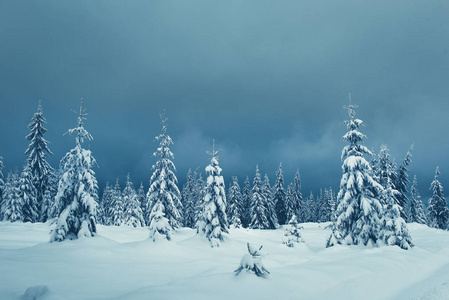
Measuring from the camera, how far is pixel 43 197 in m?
40.2

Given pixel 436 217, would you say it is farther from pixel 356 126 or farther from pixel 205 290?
pixel 205 290

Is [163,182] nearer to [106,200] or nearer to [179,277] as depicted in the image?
[179,277]

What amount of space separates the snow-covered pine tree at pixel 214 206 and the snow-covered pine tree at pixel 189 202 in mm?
36977

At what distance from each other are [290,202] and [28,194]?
54.0m

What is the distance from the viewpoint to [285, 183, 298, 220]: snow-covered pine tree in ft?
215

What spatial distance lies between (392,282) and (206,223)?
607 inches

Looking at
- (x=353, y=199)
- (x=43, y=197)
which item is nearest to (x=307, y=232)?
(x=353, y=199)

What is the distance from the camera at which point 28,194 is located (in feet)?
125

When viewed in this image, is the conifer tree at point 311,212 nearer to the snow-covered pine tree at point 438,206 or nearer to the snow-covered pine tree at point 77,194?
the snow-covered pine tree at point 438,206

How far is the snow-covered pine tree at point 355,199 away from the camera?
2216 centimetres

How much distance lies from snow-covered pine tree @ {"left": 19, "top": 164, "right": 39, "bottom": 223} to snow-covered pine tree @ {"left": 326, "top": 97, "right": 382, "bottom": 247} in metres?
40.3

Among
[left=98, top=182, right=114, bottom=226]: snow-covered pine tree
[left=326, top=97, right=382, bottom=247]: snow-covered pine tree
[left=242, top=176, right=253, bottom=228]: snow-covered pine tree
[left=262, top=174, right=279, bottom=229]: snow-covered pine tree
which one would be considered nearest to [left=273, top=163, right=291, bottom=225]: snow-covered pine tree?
[left=262, top=174, right=279, bottom=229]: snow-covered pine tree

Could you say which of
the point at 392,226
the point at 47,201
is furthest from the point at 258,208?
the point at 47,201

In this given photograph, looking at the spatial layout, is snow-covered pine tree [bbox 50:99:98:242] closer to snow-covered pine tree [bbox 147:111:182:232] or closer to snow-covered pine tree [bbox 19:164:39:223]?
snow-covered pine tree [bbox 147:111:182:232]
